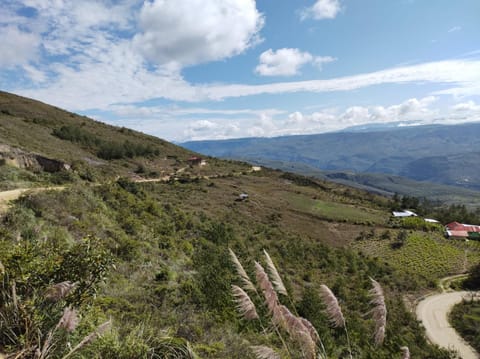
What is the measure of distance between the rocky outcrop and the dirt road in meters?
31.7

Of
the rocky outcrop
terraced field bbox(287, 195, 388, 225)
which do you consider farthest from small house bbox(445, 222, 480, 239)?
the rocky outcrop

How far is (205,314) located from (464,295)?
35424 millimetres

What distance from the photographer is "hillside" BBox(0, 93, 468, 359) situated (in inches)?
188

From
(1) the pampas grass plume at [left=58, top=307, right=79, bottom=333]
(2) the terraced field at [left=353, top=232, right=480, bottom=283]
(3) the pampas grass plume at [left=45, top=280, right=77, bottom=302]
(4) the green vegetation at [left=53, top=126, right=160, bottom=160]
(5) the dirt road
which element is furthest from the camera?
(4) the green vegetation at [left=53, top=126, right=160, bottom=160]

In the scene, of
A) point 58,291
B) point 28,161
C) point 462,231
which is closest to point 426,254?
point 462,231

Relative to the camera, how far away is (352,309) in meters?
21.3

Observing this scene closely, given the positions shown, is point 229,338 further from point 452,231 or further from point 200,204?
point 452,231

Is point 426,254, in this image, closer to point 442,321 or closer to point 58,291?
point 442,321

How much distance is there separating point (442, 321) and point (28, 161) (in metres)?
38.1

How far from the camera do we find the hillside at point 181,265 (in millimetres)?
4770

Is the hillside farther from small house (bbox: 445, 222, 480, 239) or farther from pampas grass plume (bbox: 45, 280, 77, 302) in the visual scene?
small house (bbox: 445, 222, 480, 239)

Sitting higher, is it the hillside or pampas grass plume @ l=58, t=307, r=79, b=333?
pampas grass plume @ l=58, t=307, r=79, b=333

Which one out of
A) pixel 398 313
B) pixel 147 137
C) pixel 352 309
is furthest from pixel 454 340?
pixel 147 137

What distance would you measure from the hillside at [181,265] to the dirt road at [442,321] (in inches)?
65.9
